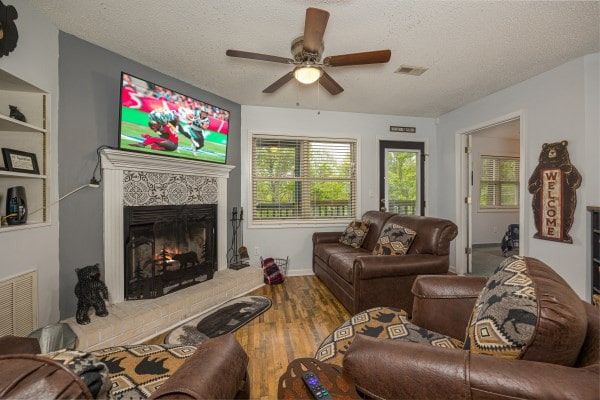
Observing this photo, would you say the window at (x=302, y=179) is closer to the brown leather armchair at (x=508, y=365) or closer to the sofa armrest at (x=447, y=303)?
the sofa armrest at (x=447, y=303)

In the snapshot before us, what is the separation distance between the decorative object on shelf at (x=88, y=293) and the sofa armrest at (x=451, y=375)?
2.13 metres

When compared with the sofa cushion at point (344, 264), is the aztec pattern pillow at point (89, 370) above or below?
above

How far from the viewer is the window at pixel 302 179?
3.92 metres

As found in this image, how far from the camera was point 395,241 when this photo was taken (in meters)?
2.70

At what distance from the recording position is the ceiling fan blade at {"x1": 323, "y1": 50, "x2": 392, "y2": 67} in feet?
6.17

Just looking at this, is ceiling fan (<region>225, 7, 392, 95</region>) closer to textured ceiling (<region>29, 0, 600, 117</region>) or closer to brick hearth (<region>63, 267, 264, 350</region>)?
textured ceiling (<region>29, 0, 600, 117</region>)

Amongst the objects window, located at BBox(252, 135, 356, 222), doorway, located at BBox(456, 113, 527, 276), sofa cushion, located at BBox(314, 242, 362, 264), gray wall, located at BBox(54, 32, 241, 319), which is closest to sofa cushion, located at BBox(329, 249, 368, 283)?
sofa cushion, located at BBox(314, 242, 362, 264)

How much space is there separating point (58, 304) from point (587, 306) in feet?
10.6

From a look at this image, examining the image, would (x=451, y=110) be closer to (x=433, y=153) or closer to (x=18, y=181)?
(x=433, y=153)

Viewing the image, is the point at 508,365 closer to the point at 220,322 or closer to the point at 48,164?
the point at 220,322

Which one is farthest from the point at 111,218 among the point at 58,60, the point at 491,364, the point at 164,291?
the point at 491,364

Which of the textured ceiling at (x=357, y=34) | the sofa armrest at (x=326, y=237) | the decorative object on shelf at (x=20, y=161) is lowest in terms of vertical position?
the sofa armrest at (x=326, y=237)

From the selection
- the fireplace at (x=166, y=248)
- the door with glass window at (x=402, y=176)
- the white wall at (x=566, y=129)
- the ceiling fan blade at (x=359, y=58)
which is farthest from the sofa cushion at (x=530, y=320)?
the door with glass window at (x=402, y=176)

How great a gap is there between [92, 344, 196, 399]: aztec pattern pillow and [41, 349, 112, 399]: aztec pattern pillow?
1.74 feet
